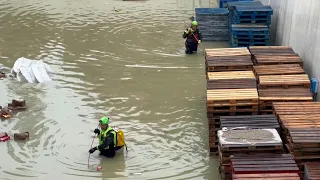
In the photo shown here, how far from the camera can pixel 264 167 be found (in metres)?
9.60

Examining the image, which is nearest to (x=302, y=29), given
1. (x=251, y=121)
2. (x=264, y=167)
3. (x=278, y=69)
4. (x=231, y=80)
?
(x=278, y=69)

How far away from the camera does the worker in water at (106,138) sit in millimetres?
11344

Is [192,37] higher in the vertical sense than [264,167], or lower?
lower

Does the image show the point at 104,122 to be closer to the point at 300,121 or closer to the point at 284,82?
the point at 300,121

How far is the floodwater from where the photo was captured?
11547 millimetres

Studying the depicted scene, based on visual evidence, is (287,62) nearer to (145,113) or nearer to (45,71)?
(145,113)

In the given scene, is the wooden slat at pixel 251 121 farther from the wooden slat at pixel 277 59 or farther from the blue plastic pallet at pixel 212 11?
the blue plastic pallet at pixel 212 11

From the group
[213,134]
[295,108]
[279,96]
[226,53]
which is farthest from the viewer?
[226,53]

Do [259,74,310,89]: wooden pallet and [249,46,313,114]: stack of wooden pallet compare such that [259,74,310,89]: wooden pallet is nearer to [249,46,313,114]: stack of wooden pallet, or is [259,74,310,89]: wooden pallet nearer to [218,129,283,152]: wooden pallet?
[249,46,313,114]: stack of wooden pallet

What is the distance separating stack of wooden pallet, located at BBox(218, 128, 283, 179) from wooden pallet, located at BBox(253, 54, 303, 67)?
14.4 feet

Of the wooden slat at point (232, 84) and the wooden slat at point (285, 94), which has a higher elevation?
the wooden slat at point (232, 84)

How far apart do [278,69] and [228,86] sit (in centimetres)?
198

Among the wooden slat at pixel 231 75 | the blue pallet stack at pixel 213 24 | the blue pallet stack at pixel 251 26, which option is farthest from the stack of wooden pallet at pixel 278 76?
the blue pallet stack at pixel 213 24

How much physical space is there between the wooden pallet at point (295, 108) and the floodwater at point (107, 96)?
1843 millimetres
